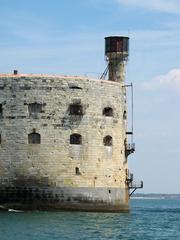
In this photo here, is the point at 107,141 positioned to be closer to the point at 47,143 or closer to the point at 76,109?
the point at 76,109

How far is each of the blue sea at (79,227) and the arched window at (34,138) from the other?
12.0 feet

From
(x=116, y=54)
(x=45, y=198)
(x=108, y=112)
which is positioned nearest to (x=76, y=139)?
(x=108, y=112)

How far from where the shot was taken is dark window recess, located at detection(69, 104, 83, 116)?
155ft

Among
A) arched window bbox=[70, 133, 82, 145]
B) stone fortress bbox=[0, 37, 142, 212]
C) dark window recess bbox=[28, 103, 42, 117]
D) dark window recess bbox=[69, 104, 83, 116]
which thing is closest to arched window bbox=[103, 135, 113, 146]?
stone fortress bbox=[0, 37, 142, 212]

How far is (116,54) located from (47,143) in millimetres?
9176

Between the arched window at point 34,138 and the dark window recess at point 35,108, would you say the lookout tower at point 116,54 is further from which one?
the arched window at point 34,138

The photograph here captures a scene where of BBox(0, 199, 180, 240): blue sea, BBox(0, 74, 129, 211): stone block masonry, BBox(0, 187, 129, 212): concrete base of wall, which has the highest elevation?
BBox(0, 74, 129, 211): stone block masonry

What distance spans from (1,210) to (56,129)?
5.18 m

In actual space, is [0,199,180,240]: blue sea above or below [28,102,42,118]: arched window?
below

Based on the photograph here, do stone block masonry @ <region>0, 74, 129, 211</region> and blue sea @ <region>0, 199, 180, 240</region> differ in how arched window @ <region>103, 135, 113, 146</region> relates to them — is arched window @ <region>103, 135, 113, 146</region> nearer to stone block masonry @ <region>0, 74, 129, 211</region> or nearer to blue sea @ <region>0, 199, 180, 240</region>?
stone block masonry @ <region>0, 74, 129, 211</region>

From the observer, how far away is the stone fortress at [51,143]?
4659 cm

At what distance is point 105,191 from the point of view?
4834cm

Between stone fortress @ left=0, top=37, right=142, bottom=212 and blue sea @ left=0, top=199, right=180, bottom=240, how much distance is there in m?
1.20

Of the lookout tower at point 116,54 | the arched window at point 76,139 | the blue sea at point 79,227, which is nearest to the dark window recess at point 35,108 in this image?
the arched window at point 76,139
